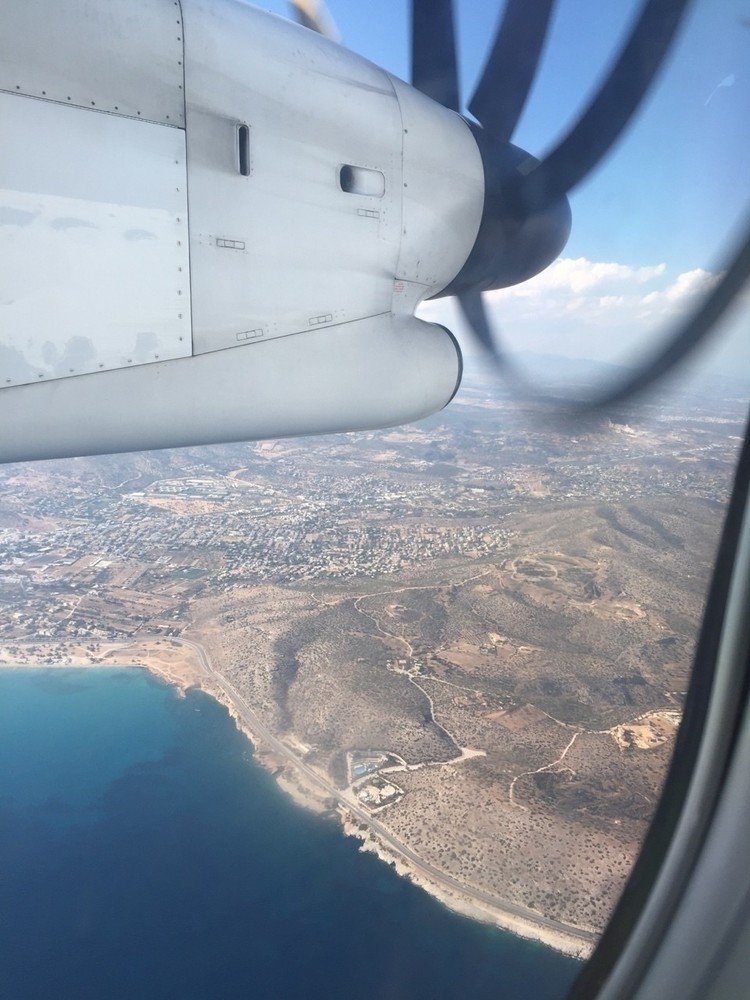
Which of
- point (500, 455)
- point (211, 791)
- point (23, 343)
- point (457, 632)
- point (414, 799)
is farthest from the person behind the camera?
point (500, 455)

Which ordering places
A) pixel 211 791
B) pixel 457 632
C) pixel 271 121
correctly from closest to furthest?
pixel 271 121 → pixel 211 791 → pixel 457 632

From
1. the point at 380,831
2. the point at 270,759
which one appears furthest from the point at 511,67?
the point at 270,759

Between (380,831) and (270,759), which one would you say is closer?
(380,831)

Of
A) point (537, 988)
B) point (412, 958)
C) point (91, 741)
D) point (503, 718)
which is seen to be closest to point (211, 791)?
point (91, 741)

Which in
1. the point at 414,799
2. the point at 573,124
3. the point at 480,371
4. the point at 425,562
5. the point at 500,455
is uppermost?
the point at 573,124

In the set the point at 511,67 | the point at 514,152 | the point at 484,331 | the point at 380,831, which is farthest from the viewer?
the point at 380,831

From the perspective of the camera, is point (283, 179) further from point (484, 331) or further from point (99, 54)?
point (484, 331)

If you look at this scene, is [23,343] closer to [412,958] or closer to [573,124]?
→ [573,124]
